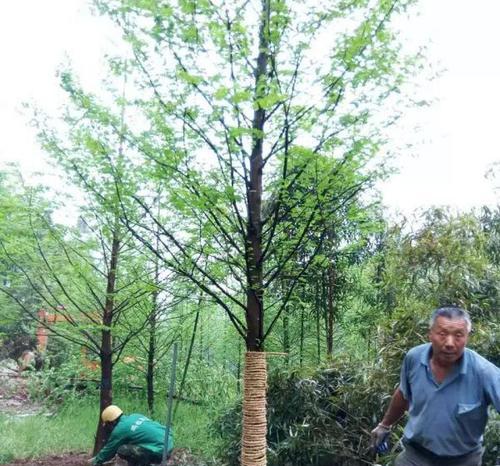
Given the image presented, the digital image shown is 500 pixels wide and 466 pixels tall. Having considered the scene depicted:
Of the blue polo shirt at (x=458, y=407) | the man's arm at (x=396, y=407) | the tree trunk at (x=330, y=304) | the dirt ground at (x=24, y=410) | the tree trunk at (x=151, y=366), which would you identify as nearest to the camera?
the blue polo shirt at (x=458, y=407)

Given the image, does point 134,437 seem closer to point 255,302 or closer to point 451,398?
point 255,302

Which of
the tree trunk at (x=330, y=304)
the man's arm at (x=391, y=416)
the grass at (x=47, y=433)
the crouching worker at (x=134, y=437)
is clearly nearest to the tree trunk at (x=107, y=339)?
the crouching worker at (x=134, y=437)

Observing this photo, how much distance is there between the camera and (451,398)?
2.04 metres

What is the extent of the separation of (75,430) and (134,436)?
1.99 m

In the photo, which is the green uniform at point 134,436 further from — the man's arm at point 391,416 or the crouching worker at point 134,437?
the man's arm at point 391,416

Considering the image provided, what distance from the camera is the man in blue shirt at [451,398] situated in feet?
6.62

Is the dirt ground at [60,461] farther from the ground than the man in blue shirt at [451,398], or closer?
closer

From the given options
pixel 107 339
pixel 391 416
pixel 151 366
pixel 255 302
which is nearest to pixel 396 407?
pixel 391 416

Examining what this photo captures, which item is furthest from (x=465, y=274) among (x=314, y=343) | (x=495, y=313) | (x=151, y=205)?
(x=314, y=343)

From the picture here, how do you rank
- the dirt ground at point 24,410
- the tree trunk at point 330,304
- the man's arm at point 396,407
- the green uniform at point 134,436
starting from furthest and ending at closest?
the tree trunk at point 330,304 < the dirt ground at point 24,410 < the green uniform at point 134,436 < the man's arm at point 396,407

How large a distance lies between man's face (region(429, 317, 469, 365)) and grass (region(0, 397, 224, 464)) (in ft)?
11.3

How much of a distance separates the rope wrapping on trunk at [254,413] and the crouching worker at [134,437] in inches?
101

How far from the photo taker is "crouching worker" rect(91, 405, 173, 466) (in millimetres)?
4770

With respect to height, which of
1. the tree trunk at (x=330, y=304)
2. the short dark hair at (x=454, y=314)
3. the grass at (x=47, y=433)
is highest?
the tree trunk at (x=330, y=304)
